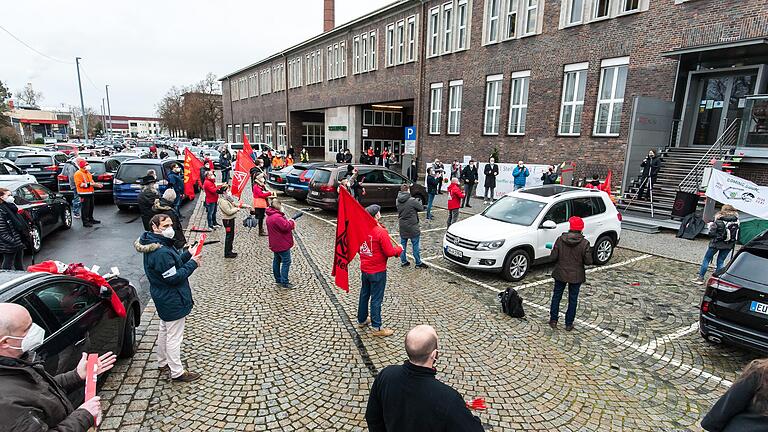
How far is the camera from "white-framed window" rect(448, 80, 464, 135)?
78.9 feet

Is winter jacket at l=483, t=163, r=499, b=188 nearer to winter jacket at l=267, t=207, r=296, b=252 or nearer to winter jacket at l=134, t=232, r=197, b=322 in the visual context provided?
winter jacket at l=267, t=207, r=296, b=252

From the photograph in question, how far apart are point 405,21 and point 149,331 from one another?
26548 mm

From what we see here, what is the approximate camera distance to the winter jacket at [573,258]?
229 inches

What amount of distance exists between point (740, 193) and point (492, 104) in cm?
1424

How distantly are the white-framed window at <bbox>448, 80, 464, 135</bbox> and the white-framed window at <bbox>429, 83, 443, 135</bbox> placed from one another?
0.77 metres

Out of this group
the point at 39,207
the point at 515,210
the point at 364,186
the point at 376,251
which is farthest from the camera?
the point at 364,186

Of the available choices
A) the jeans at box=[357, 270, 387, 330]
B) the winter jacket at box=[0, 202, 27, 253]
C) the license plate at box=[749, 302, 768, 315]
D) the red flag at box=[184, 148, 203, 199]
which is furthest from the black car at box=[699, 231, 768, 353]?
the red flag at box=[184, 148, 203, 199]

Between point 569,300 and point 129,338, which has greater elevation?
point 569,300

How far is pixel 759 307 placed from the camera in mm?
4730

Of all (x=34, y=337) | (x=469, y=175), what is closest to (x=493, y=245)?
(x=34, y=337)

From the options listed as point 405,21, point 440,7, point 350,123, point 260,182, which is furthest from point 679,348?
point 350,123

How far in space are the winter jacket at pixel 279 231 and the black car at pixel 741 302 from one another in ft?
20.1

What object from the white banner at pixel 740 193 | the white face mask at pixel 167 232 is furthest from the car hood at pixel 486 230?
the white face mask at pixel 167 232

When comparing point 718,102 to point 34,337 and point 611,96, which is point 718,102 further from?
point 34,337
